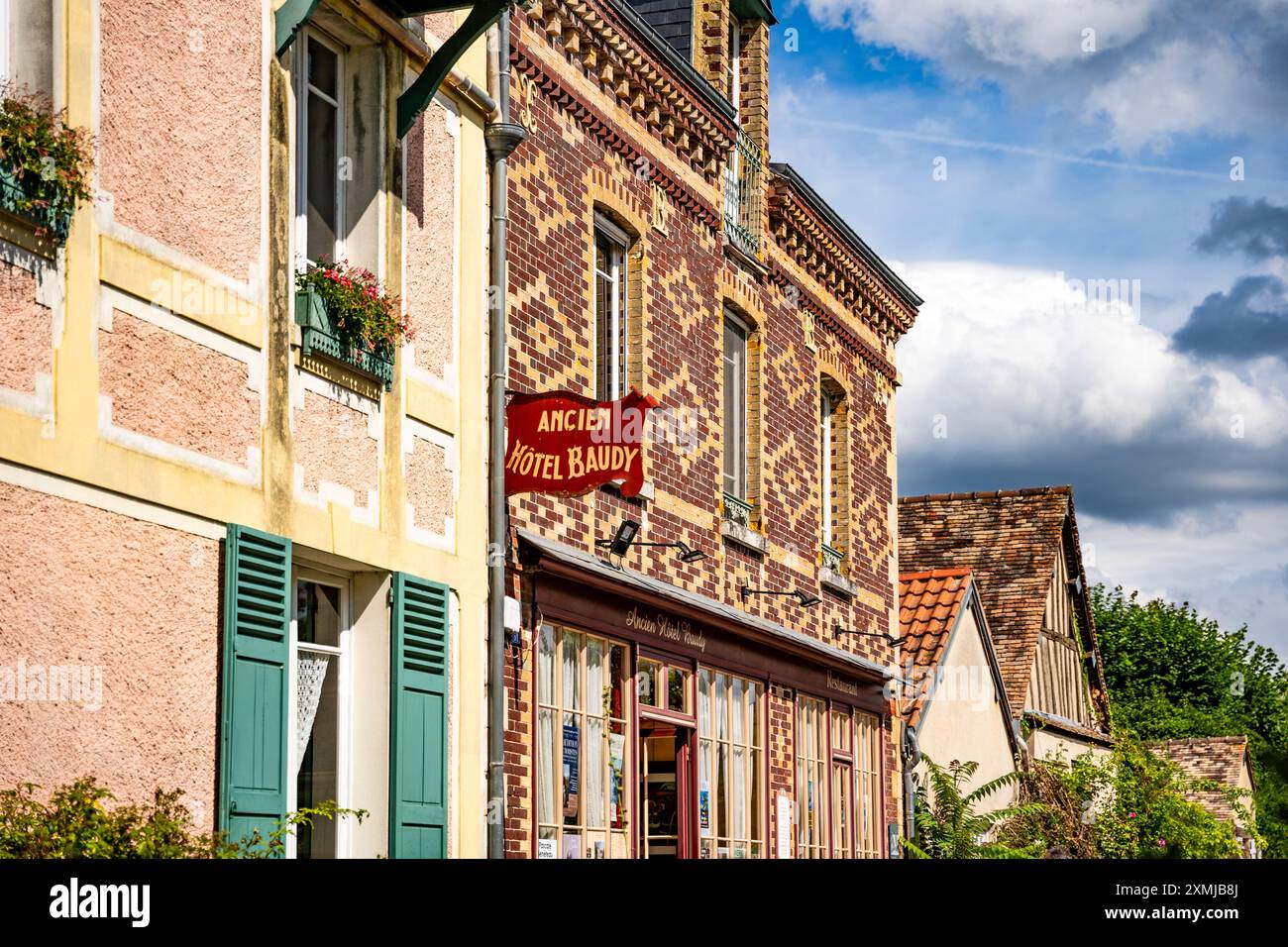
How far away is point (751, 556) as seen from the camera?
17234 millimetres

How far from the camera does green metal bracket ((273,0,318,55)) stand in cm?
1009

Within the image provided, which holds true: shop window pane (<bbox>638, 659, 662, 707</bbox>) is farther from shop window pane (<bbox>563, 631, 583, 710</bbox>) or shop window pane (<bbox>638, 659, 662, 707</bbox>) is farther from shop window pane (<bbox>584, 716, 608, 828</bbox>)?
shop window pane (<bbox>563, 631, 583, 710</bbox>)

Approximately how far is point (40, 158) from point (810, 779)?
12312 millimetres

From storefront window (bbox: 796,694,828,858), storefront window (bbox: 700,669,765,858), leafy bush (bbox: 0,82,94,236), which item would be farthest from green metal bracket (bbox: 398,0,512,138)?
storefront window (bbox: 796,694,828,858)

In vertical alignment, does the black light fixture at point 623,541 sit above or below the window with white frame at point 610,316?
below

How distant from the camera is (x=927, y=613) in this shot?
2517cm

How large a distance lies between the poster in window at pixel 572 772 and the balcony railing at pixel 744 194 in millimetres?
5624

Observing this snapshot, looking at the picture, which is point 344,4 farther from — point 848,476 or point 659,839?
point 848,476

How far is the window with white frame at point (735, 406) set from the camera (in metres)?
17.4

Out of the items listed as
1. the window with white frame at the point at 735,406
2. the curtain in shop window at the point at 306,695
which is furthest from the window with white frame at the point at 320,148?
the window with white frame at the point at 735,406

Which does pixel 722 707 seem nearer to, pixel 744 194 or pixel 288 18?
pixel 744 194

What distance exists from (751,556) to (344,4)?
7.71 m

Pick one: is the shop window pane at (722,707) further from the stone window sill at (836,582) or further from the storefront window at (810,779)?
the stone window sill at (836,582)
